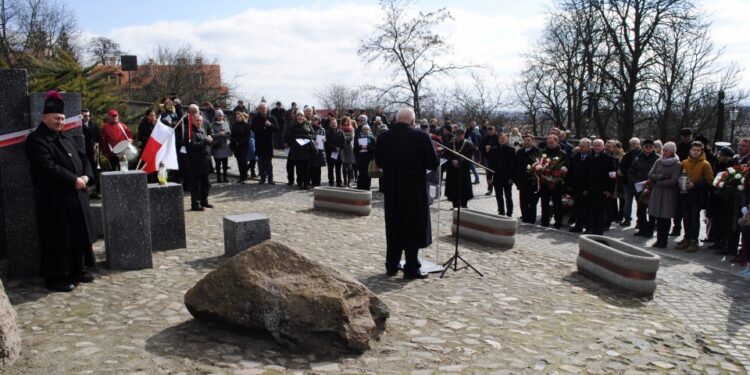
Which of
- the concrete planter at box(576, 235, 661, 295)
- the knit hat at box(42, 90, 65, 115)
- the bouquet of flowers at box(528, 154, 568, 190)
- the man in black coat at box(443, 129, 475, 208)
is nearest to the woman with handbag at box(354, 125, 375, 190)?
the man in black coat at box(443, 129, 475, 208)

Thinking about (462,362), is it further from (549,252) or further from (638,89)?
(638,89)

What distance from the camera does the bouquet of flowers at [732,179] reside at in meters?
9.67

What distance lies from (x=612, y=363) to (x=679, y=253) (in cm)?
623

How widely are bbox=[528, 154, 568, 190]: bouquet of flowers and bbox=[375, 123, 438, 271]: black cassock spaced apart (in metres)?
5.27

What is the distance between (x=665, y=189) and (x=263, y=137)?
9.52 meters

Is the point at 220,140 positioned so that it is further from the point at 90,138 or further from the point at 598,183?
the point at 598,183

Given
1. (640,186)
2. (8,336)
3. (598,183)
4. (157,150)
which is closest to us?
(8,336)

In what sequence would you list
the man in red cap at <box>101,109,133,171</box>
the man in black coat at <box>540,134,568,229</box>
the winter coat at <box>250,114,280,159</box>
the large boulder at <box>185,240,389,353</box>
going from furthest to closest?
1. the winter coat at <box>250,114,280,159</box>
2. the man in red cap at <box>101,109,133,171</box>
3. the man in black coat at <box>540,134,568,229</box>
4. the large boulder at <box>185,240,389,353</box>

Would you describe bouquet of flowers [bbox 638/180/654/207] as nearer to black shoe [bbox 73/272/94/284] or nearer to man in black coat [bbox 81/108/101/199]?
black shoe [bbox 73/272/94/284]

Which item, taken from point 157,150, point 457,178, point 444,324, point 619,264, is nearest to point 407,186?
point 444,324

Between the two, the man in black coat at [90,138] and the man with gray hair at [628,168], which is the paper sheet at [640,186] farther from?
the man in black coat at [90,138]

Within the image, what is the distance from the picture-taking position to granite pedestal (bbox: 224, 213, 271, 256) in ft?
27.0

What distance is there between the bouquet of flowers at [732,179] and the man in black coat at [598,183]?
1749 millimetres

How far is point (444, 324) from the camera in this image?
580 cm
